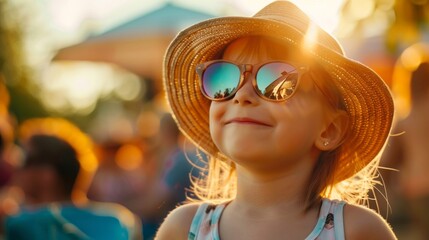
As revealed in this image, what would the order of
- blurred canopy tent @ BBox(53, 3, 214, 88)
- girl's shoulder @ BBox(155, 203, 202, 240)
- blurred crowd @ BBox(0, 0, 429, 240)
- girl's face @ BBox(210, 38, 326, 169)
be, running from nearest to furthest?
girl's face @ BBox(210, 38, 326, 169)
girl's shoulder @ BBox(155, 203, 202, 240)
blurred crowd @ BBox(0, 0, 429, 240)
blurred canopy tent @ BBox(53, 3, 214, 88)

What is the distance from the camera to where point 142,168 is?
13.5 metres

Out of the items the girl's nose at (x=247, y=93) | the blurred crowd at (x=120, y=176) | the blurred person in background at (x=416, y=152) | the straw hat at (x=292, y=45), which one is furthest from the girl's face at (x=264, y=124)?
the blurred person in background at (x=416, y=152)

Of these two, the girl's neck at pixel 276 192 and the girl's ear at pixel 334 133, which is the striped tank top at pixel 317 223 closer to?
the girl's neck at pixel 276 192

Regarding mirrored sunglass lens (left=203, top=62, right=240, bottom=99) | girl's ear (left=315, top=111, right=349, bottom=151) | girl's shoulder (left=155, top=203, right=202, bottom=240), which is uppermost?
mirrored sunglass lens (left=203, top=62, right=240, bottom=99)

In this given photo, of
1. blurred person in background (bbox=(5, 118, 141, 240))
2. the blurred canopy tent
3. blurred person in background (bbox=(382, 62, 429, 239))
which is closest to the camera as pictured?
blurred person in background (bbox=(5, 118, 141, 240))

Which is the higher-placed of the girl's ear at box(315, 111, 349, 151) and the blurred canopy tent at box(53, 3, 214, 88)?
the girl's ear at box(315, 111, 349, 151)

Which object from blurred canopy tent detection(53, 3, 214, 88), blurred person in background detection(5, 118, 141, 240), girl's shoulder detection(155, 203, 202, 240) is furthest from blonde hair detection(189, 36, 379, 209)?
blurred canopy tent detection(53, 3, 214, 88)

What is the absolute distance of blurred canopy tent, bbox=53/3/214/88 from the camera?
50.2 feet

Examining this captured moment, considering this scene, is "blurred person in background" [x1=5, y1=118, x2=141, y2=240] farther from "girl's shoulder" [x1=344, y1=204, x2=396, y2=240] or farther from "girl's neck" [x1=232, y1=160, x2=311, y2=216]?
"girl's shoulder" [x1=344, y1=204, x2=396, y2=240]

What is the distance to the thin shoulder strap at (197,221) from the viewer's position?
3.85 meters

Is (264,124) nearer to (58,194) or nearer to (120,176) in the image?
(58,194)

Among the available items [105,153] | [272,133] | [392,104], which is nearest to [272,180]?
[272,133]

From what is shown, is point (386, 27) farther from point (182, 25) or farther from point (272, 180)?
point (182, 25)

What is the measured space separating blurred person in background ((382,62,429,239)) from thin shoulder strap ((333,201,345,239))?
16.3ft
